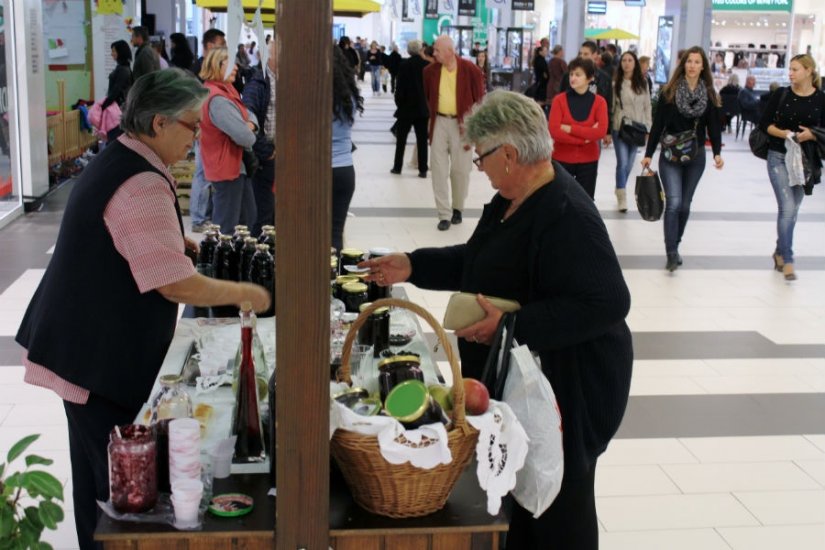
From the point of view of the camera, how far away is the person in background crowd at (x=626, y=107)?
10.2m

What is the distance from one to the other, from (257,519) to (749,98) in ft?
55.2

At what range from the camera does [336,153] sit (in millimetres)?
5793

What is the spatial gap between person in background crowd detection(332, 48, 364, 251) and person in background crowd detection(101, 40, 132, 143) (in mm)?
4664

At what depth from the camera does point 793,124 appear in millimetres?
7059

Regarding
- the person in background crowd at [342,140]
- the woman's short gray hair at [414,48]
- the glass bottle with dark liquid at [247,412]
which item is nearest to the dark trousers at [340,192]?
the person in background crowd at [342,140]

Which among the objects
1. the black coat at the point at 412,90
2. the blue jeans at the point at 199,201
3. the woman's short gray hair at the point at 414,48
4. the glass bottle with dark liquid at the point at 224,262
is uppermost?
the woman's short gray hair at the point at 414,48

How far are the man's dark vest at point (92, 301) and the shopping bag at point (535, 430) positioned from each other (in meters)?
0.94

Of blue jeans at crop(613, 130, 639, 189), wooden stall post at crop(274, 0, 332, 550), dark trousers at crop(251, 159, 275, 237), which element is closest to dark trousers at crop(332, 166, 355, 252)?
dark trousers at crop(251, 159, 275, 237)

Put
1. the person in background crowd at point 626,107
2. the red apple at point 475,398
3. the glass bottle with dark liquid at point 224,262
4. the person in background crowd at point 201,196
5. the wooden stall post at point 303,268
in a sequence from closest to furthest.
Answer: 1. the wooden stall post at point 303,268
2. the red apple at point 475,398
3. the glass bottle with dark liquid at point 224,262
4. the person in background crowd at point 201,196
5. the person in background crowd at point 626,107

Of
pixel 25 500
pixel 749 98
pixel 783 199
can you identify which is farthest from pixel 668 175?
pixel 749 98

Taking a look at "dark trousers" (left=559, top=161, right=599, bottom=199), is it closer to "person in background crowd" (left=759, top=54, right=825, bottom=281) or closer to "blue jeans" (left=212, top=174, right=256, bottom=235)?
"person in background crowd" (left=759, top=54, right=825, bottom=281)

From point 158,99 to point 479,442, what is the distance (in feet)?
4.03

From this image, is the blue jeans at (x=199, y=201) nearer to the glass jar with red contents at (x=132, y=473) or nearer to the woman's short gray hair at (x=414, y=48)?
the woman's short gray hair at (x=414, y=48)

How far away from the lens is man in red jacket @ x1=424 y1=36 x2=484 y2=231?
8812 mm
